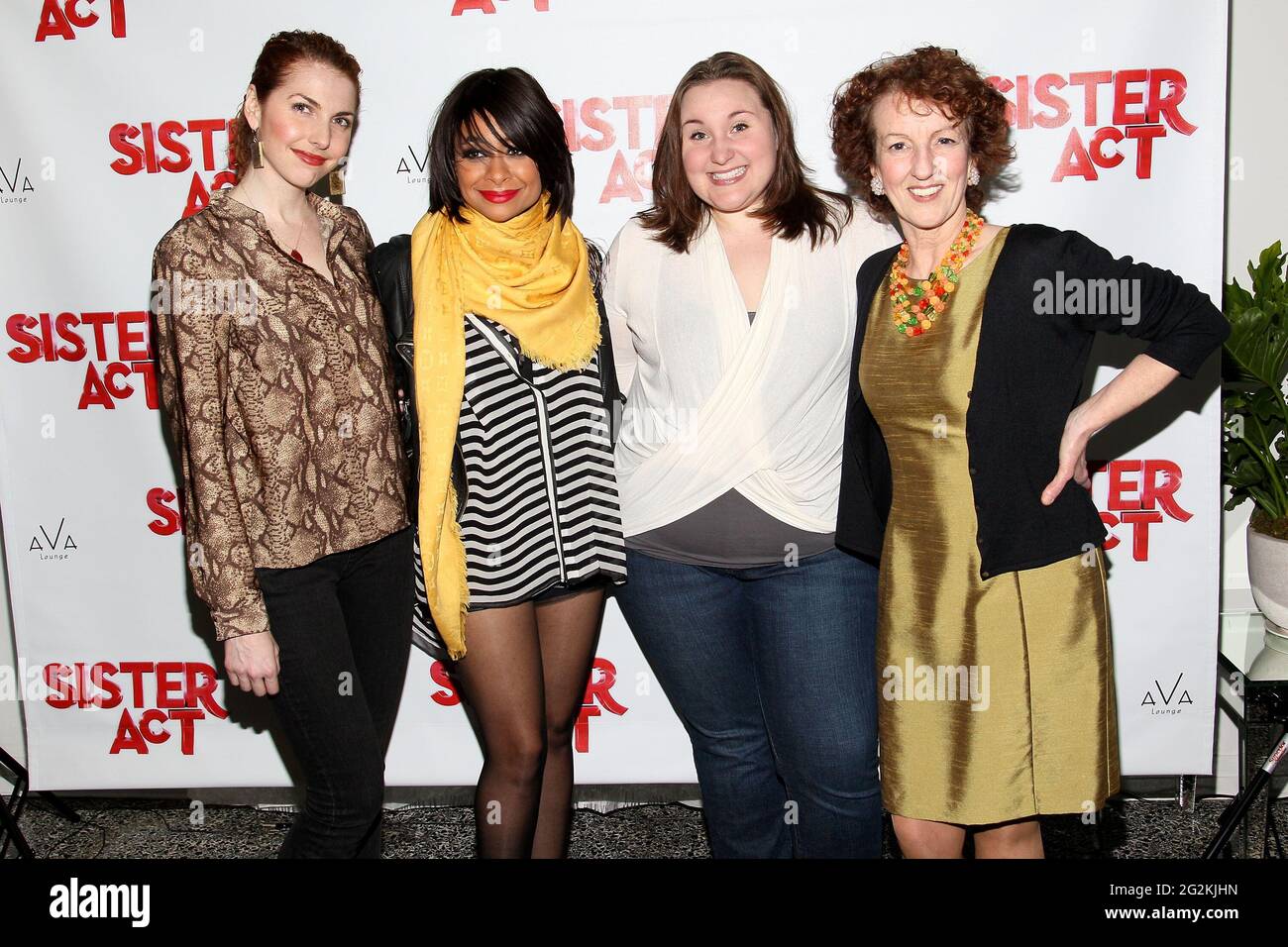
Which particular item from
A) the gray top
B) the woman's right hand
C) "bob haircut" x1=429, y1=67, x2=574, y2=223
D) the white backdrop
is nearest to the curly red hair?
the gray top

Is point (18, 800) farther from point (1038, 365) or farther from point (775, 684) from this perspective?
point (1038, 365)

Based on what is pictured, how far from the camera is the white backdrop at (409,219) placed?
2695 mm

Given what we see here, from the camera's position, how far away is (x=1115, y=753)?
6.82 ft

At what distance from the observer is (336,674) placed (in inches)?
83.7

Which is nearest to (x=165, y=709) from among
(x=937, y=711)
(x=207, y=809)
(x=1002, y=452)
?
(x=207, y=809)

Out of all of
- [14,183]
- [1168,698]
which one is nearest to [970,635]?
[1168,698]

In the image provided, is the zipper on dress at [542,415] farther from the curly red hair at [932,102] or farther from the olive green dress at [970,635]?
the curly red hair at [932,102]

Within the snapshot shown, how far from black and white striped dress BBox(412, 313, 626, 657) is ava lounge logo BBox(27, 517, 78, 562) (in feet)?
4.86

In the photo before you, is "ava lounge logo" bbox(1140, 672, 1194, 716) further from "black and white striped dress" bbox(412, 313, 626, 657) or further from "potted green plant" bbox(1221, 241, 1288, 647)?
"black and white striped dress" bbox(412, 313, 626, 657)

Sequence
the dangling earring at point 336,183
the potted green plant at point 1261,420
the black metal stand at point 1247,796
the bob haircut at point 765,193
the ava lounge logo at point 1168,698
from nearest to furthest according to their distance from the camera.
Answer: the bob haircut at point 765,193, the black metal stand at point 1247,796, the potted green plant at point 1261,420, the dangling earring at point 336,183, the ava lounge logo at point 1168,698

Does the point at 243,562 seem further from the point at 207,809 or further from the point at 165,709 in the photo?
the point at 207,809

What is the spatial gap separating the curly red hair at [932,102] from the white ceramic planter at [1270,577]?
1.30 meters

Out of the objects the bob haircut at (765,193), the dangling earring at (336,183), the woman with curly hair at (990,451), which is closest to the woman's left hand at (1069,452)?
the woman with curly hair at (990,451)

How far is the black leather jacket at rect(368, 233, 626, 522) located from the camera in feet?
7.26
